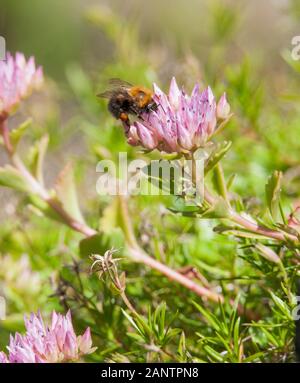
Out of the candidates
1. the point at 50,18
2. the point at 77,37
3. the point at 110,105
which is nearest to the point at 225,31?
the point at 110,105

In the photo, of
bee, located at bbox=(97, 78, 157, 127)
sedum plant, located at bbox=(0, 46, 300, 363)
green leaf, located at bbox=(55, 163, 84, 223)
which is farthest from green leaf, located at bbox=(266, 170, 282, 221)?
green leaf, located at bbox=(55, 163, 84, 223)

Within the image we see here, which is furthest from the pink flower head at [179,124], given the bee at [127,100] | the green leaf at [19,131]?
the green leaf at [19,131]

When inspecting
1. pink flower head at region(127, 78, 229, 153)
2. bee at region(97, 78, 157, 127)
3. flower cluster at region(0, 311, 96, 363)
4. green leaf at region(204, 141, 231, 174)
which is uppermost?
bee at region(97, 78, 157, 127)

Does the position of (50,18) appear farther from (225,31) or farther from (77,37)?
(225,31)

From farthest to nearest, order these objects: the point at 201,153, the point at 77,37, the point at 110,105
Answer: the point at 77,37, the point at 110,105, the point at 201,153

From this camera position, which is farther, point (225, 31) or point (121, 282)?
point (225, 31)

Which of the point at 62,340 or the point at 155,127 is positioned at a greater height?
the point at 155,127

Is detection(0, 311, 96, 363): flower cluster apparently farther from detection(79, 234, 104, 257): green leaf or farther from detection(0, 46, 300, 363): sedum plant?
detection(79, 234, 104, 257): green leaf
